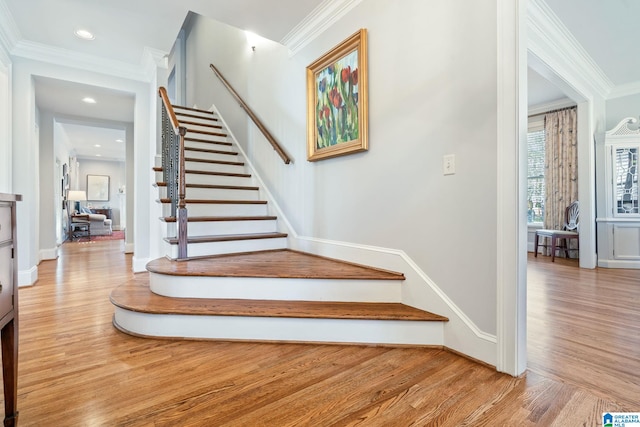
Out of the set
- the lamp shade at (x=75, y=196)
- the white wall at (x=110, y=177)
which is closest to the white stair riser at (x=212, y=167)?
the lamp shade at (x=75, y=196)

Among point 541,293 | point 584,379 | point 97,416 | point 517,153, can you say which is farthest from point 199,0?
point 541,293

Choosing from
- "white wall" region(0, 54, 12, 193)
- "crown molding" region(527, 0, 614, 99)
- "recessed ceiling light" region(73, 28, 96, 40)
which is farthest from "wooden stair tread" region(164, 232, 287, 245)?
"crown molding" region(527, 0, 614, 99)

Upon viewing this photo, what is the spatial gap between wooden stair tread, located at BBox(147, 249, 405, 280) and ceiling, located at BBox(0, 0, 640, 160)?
2.14 m

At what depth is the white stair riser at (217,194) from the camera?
3.44m

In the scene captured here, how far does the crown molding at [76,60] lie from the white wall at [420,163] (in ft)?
7.62

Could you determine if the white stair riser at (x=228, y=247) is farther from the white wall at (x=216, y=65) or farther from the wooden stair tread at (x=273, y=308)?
the white wall at (x=216, y=65)

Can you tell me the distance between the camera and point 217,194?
3592 millimetres

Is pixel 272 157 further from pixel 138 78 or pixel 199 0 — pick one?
pixel 138 78

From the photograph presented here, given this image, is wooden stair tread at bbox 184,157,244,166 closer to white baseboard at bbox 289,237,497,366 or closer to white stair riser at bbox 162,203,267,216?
white stair riser at bbox 162,203,267,216

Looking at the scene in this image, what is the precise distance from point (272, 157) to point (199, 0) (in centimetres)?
162

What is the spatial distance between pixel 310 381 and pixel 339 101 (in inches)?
83.4

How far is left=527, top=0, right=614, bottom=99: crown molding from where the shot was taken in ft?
9.32

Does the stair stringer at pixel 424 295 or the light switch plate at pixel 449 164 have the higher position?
the light switch plate at pixel 449 164

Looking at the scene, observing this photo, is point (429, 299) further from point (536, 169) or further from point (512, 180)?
point (536, 169)
